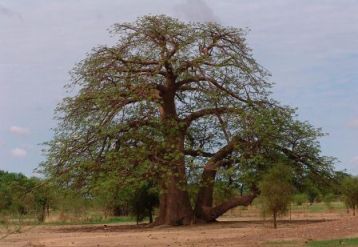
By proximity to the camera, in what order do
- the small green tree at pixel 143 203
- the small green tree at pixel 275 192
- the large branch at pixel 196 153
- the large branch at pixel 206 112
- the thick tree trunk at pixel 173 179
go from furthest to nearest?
the small green tree at pixel 143 203, the large branch at pixel 196 153, the large branch at pixel 206 112, the thick tree trunk at pixel 173 179, the small green tree at pixel 275 192

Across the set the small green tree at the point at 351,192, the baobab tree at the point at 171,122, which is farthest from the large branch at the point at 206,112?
the small green tree at the point at 351,192

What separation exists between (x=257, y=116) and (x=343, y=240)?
15.4m

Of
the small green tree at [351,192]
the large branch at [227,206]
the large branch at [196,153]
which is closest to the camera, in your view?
the large branch at [227,206]

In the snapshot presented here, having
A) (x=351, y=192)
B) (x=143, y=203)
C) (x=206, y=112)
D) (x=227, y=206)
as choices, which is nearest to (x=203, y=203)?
(x=227, y=206)

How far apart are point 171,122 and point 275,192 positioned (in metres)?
7.79

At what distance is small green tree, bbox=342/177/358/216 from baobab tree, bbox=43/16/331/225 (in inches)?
145

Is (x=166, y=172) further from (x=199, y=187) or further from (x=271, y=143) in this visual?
(x=271, y=143)

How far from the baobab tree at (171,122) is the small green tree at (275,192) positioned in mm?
2856

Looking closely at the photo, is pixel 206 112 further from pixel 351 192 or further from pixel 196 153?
pixel 351 192

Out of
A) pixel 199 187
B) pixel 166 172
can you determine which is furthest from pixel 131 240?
pixel 199 187

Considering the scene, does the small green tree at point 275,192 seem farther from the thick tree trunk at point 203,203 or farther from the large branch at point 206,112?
the thick tree trunk at point 203,203

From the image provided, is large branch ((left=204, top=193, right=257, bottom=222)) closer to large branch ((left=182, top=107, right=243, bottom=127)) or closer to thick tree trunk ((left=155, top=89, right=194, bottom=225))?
thick tree trunk ((left=155, top=89, right=194, bottom=225))

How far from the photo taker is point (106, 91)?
1438 inches

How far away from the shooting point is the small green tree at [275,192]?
3136cm
